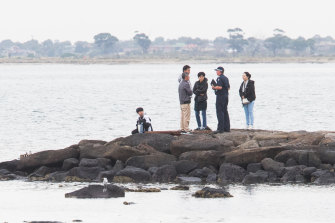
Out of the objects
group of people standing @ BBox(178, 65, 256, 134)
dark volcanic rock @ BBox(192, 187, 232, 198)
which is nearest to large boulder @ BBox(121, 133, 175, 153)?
group of people standing @ BBox(178, 65, 256, 134)

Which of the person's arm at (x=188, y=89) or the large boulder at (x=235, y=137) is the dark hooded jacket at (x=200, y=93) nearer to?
the person's arm at (x=188, y=89)

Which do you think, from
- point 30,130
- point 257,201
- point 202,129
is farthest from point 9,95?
point 257,201

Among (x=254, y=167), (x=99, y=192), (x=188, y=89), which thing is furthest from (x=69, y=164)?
(x=254, y=167)

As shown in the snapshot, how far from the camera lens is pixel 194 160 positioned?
25.9 meters

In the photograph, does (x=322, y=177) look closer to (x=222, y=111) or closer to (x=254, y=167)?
(x=254, y=167)

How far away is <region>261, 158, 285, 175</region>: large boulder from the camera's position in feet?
81.5

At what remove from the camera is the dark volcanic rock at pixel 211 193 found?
21.7 m

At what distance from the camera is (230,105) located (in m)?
71.1

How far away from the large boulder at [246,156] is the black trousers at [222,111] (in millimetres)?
2473

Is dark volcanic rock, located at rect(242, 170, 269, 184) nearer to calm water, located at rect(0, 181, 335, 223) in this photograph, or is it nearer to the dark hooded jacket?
calm water, located at rect(0, 181, 335, 223)

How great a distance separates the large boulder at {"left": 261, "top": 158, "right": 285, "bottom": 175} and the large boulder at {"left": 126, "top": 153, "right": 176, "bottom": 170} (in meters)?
2.77

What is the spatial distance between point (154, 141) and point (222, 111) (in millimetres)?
2480

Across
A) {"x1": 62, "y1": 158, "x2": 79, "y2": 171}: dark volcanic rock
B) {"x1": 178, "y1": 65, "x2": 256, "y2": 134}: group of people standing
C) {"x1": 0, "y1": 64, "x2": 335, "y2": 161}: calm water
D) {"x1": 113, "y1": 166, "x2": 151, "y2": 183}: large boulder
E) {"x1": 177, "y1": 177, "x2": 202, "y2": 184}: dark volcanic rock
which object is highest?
{"x1": 178, "y1": 65, "x2": 256, "y2": 134}: group of people standing

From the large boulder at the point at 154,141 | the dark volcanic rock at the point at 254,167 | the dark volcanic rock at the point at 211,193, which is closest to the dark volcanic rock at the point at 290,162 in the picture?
the dark volcanic rock at the point at 254,167
